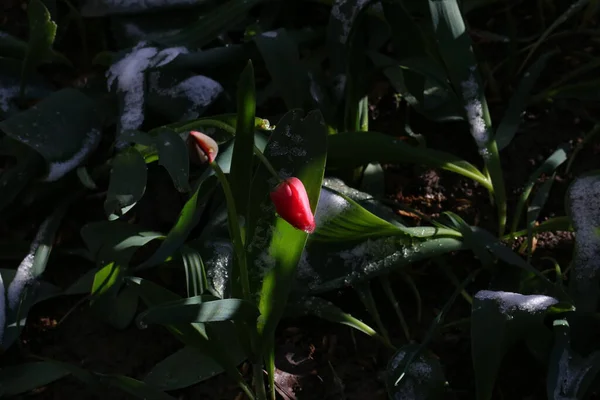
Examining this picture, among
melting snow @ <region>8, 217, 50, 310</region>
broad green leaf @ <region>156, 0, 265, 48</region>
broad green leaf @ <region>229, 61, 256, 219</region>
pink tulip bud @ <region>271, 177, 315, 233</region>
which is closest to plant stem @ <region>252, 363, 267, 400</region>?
broad green leaf @ <region>229, 61, 256, 219</region>

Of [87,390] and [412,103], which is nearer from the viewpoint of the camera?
[87,390]

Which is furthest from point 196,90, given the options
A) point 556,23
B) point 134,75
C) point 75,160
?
point 556,23

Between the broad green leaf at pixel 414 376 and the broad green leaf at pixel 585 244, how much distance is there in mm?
242

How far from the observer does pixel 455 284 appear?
1.37 m

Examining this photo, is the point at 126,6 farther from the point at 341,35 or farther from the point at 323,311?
the point at 323,311

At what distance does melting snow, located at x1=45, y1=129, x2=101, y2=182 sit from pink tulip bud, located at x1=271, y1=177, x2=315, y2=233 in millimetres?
644

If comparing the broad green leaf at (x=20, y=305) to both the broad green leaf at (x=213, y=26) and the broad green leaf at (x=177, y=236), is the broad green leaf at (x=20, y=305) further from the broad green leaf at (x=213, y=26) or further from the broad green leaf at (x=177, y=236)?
the broad green leaf at (x=213, y=26)

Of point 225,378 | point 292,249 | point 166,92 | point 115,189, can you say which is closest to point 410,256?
point 292,249

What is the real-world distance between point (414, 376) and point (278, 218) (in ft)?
1.03

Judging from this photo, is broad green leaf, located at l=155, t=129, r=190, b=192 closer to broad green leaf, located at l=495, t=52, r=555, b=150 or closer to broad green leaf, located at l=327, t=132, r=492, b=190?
broad green leaf, located at l=327, t=132, r=492, b=190

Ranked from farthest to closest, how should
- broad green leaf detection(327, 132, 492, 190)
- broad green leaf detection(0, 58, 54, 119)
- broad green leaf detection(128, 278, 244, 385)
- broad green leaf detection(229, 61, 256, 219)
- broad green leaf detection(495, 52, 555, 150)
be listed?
broad green leaf detection(0, 58, 54, 119) → broad green leaf detection(495, 52, 555, 150) → broad green leaf detection(327, 132, 492, 190) → broad green leaf detection(128, 278, 244, 385) → broad green leaf detection(229, 61, 256, 219)

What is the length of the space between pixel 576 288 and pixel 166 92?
0.82 metres

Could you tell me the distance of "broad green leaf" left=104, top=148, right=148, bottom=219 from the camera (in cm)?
124

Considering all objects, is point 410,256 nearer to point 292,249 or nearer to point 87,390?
point 292,249
